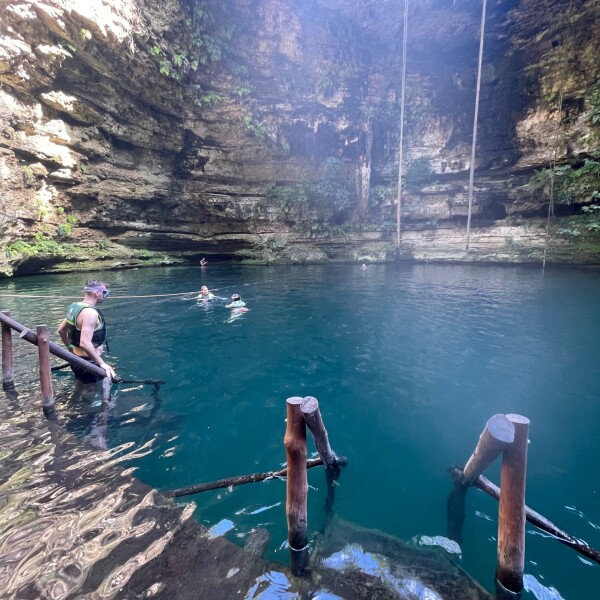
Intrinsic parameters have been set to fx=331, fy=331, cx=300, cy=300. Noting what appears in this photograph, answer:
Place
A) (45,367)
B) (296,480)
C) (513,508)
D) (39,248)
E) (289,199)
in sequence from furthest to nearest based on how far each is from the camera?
1. (289,199)
2. (39,248)
3. (45,367)
4. (296,480)
5. (513,508)

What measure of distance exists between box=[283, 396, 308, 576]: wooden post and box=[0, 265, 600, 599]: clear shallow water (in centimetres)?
37

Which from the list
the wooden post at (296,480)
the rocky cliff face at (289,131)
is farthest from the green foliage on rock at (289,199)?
the wooden post at (296,480)

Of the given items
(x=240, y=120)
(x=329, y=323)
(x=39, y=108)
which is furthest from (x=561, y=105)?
(x=39, y=108)

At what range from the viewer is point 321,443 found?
9.16 ft

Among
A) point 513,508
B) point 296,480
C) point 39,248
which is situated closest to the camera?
point 513,508

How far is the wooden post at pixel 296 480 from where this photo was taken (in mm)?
2373

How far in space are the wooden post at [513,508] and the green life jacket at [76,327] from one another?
4.81 m

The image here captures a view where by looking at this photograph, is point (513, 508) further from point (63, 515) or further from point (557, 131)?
point (557, 131)

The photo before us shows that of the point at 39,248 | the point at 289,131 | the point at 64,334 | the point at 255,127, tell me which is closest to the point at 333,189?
the point at 289,131

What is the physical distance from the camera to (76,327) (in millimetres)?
4547

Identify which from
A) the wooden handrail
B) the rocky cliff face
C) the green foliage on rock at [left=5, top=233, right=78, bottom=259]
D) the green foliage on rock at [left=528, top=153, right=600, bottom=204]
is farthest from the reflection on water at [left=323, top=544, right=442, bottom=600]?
the green foliage on rock at [left=528, top=153, right=600, bottom=204]

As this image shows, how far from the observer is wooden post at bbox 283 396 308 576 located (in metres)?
2.37

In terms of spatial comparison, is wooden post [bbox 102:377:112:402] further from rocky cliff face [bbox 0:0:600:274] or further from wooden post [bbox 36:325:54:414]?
rocky cliff face [bbox 0:0:600:274]

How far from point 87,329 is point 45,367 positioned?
0.64m
